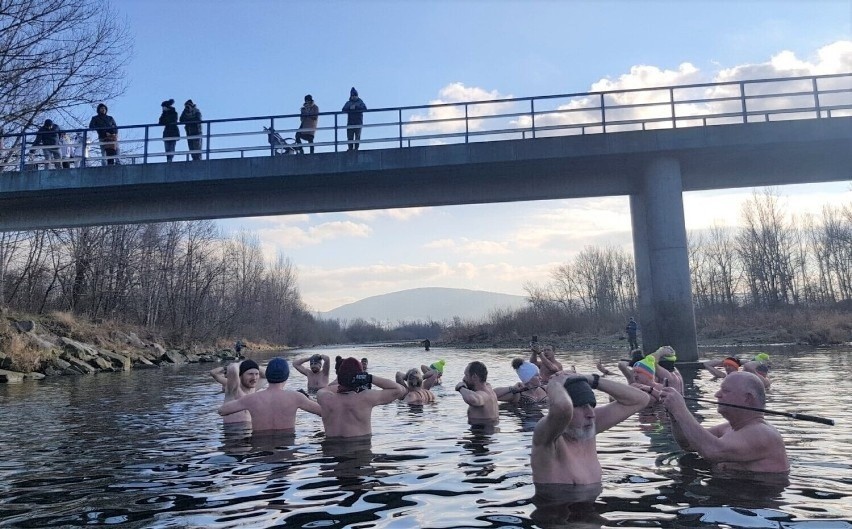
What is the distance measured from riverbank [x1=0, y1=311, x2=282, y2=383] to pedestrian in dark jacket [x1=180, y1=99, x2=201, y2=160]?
10824 millimetres

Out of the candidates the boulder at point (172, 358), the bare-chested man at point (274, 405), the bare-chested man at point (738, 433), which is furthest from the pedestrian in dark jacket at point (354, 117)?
the boulder at point (172, 358)

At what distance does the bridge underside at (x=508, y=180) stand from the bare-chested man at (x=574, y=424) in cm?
1761

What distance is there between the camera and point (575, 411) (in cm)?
498

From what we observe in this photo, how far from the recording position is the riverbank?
2453 cm

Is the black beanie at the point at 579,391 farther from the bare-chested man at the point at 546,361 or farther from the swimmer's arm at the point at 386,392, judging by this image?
the bare-chested man at the point at 546,361

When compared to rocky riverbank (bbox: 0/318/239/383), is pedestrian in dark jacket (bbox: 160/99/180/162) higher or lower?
higher

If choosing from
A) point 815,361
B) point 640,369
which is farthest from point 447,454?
point 815,361

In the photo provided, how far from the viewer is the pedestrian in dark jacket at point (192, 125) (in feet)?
75.2

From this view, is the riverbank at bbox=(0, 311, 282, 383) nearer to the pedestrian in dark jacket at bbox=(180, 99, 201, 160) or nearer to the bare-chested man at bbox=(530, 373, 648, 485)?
the pedestrian in dark jacket at bbox=(180, 99, 201, 160)

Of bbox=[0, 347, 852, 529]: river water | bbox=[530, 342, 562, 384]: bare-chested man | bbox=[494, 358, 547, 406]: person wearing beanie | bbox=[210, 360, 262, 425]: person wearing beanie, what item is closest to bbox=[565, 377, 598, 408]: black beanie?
bbox=[0, 347, 852, 529]: river water

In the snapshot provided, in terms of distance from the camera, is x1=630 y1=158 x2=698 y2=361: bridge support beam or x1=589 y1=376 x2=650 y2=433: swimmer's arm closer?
x1=589 y1=376 x2=650 y2=433: swimmer's arm

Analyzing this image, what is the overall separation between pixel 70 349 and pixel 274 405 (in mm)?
25916

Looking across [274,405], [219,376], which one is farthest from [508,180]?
[274,405]

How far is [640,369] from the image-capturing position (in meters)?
9.68
